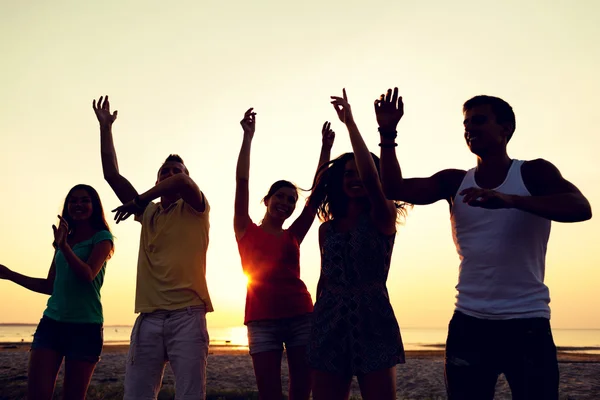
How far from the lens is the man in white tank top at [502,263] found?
3412 mm

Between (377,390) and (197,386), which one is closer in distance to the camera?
(377,390)

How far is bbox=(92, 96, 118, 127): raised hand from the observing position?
21.4ft

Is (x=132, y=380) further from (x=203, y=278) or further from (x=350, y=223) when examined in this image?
→ (x=350, y=223)

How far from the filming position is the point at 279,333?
5.64 metres

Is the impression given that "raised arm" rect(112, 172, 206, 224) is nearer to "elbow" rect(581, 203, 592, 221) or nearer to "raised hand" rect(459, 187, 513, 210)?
"raised hand" rect(459, 187, 513, 210)

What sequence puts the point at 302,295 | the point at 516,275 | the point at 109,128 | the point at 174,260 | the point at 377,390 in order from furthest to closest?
1. the point at 109,128
2. the point at 302,295
3. the point at 174,260
4. the point at 377,390
5. the point at 516,275

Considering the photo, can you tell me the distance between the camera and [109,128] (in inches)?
257

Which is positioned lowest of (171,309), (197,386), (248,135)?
(197,386)

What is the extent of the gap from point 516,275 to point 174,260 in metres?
2.92

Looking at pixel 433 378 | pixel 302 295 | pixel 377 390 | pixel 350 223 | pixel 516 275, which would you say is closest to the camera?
pixel 516 275

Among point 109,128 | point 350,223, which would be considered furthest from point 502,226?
point 109,128

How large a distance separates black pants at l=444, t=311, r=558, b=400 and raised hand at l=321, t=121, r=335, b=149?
3.42 m

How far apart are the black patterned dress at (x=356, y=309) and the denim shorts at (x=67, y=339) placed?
8.28ft

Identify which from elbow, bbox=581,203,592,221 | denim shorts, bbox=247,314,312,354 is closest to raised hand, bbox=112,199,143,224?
denim shorts, bbox=247,314,312,354
